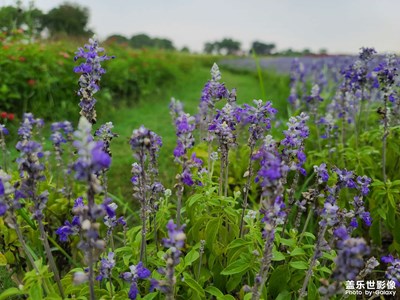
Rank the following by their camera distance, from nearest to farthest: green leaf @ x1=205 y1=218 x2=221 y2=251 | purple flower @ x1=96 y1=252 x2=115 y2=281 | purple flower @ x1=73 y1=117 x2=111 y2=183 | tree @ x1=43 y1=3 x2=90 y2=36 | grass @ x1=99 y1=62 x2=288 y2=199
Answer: purple flower @ x1=73 y1=117 x2=111 y2=183
purple flower @ x1=96 y1=252 x2=115 y2=281
green leaf @ x1=205 y1=218 x2=221 y2=251
grass @ x1=99 y1=62 x2=288 y2=199
tree @ x1=43 y1=3 x2=90 y2=36

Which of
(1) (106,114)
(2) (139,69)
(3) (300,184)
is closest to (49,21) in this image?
(2) (139,69)

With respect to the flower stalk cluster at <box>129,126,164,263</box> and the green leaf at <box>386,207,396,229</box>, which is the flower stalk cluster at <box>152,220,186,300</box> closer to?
the flower stalk cluster at <box>129,126,164,263</box>

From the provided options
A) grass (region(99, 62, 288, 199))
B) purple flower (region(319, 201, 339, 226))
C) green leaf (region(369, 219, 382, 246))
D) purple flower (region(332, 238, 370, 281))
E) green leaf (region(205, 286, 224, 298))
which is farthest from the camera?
grass (region(99, 62, 288, 199))

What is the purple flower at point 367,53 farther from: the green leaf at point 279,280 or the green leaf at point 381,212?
the green leaf at point 279,280

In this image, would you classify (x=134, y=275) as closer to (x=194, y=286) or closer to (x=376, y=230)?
(x=194, y=286)

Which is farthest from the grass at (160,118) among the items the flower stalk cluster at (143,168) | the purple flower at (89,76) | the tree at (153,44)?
the tree at (153,44)

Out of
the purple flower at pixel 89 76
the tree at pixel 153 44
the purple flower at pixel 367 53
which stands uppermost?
the tree at pixel 153 44

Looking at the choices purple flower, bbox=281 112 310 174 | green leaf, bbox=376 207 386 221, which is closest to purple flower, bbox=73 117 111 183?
purple flower, bbox=281 112 310 174

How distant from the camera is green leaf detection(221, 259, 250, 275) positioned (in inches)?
94.0

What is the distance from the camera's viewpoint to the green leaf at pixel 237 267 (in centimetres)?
239

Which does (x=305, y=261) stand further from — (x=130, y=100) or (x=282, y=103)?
(x=130, y=100)

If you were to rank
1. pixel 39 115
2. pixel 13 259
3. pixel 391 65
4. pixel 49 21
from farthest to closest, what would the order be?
pixel 49 21
pixel 39 115
pixel 391 65
pixel 13 259

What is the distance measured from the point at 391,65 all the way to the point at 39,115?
5760 millimetres

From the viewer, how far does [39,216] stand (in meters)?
2.09
